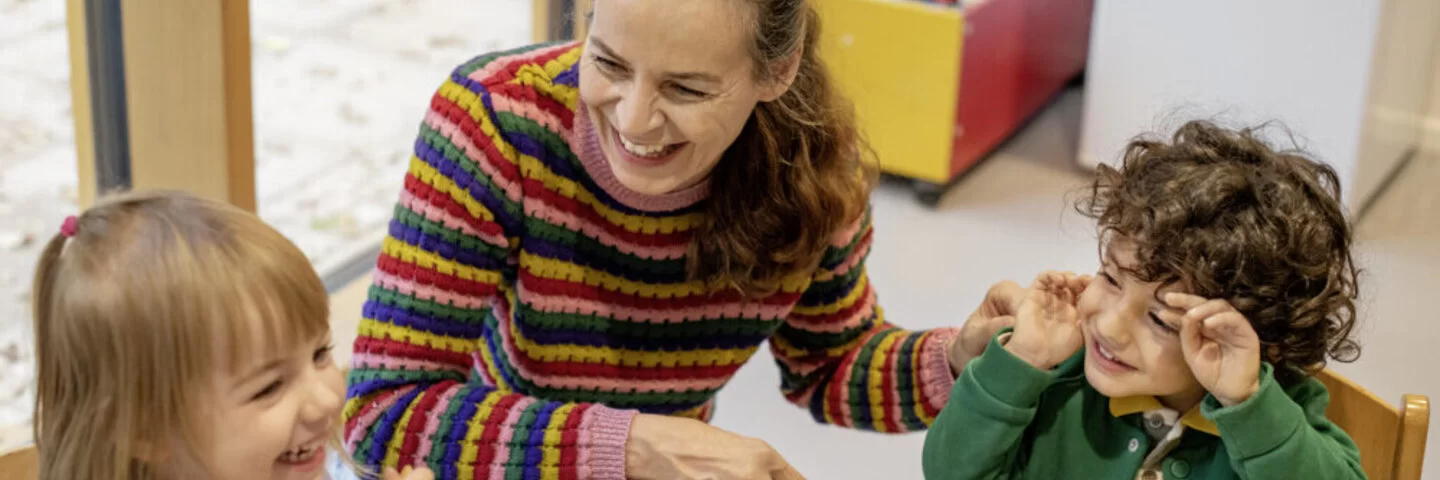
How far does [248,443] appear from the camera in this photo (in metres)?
1.18

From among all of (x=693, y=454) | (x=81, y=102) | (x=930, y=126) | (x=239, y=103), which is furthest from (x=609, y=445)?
(x=930, y=126)

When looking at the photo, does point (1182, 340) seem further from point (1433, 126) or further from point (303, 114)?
point (1433, 126)

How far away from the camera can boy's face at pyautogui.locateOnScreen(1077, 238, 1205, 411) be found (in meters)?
1.29

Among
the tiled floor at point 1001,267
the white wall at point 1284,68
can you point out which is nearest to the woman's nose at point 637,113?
the tiled floor at point 1001,267

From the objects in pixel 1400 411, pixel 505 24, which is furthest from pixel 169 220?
pixel 505 24

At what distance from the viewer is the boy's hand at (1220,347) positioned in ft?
4.02

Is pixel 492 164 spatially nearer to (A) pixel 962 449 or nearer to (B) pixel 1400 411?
(A) pixel 962 449

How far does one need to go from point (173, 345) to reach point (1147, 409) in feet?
2.52

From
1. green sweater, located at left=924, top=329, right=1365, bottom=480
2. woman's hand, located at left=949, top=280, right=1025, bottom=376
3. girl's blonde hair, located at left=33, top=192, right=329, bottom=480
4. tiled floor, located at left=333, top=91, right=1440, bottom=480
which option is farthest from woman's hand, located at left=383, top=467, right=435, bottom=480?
tiled floor, located at left=333, top=91, right=1440, bottom=480

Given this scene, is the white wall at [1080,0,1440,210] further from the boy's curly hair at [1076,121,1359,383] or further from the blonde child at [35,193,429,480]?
the blonde child at [35,193,429,480]

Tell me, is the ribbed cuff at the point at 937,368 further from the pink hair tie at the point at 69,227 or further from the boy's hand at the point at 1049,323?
the pink hair tie at the point at 69,227

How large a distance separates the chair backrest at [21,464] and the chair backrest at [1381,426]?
1118 millimetres

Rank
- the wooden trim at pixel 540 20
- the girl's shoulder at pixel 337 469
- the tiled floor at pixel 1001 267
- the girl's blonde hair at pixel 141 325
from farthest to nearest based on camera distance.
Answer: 1. the wooden trim at pixel 540 20
2. the tiled floor at pixel 1001 267
3. the girl's shoulder at pixel 337 469
4. the girl's blonde hair at pixel 141 325

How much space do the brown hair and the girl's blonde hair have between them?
0.49 m
